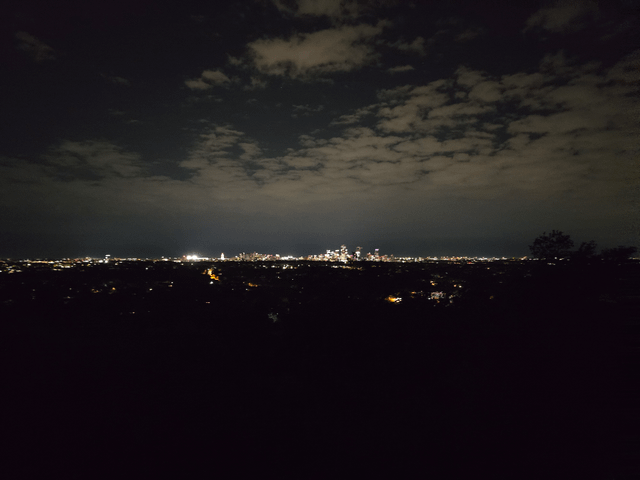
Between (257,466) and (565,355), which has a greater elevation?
(565,355)

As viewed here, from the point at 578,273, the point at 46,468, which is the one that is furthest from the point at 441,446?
the point at 578,273

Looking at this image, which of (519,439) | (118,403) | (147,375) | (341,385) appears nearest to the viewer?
(519,439)

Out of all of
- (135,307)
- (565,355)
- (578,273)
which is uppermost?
(578,273)

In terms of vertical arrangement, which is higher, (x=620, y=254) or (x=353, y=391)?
(x=620, y=254)

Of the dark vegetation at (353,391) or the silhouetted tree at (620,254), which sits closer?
the dark vegetation at (353,391)

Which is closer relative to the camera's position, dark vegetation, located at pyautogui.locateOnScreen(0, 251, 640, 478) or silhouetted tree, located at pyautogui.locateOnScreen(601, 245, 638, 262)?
dark vegetation, located at pyautogui.locateOnScreen(0, 251, 640, 478)

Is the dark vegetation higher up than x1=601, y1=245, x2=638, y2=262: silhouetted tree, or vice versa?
x1=601, y1=245, x2=638, y2=262: silhouetted tree

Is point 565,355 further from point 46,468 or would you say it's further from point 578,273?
point 46,468

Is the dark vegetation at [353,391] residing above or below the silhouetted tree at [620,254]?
below
